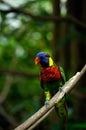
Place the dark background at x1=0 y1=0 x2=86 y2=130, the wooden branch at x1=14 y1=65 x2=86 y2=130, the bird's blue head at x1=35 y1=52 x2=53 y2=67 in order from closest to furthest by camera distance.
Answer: the wooden branch at x1=14 y1=65 x2=86 y2=130
the bird's blue head at x1=35 y1=52 x2=53 y2=67
the dark background at x1=0 y1=0 x2=86 y2=130

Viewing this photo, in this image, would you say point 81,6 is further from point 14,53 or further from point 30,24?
point 14,53

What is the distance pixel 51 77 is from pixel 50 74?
0.02 meters

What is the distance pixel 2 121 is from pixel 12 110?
1.61 ft

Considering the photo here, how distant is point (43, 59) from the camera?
1.81m

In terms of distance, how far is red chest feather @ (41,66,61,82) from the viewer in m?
1.82

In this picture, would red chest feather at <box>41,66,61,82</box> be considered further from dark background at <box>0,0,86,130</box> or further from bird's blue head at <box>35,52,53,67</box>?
dark background at <box>0,0,86,130</box>

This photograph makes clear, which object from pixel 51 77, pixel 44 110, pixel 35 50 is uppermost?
pixel 44 110

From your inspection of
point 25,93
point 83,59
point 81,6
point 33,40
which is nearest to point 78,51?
point 83,59

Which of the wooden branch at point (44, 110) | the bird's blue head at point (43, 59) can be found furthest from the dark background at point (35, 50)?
the wooden branch at point (44, 110)

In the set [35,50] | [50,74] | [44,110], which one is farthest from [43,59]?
[35,50]

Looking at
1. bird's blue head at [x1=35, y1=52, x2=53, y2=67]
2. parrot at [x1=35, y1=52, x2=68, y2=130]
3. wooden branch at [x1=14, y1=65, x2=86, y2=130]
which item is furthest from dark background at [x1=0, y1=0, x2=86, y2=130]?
wooden branch at [x1=14, y1=65, x2=86, y2=130]

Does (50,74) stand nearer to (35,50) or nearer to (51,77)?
(51,77)

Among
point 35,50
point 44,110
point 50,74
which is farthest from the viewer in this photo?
point 35,50

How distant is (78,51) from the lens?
277cm
